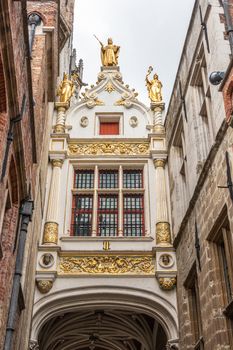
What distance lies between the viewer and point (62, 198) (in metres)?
12.7

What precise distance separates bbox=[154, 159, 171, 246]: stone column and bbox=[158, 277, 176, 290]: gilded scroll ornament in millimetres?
858

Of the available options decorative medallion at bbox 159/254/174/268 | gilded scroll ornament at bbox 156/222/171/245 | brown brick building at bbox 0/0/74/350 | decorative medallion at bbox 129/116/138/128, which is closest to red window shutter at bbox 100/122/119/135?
decorative medallion at bbox 129/116/138/128

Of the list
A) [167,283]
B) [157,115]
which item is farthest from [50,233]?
[157,115]

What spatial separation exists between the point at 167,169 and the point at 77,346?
6933mm

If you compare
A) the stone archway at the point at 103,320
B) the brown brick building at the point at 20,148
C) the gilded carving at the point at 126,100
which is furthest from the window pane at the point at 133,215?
the gilded carving at the point at 126,100

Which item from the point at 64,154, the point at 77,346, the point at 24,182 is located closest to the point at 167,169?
the point at 64,154

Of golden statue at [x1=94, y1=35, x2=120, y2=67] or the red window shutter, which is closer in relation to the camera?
the red window shutter

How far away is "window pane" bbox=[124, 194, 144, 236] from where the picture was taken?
40.6ft

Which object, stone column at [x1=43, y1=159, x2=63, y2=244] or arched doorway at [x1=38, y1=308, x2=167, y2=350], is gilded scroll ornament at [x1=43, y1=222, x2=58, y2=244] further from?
arched doorway at [x1=38, y1=308, x2=167, y2=350]

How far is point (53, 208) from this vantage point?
40.3ft

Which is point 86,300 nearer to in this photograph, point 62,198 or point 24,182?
point 62,198

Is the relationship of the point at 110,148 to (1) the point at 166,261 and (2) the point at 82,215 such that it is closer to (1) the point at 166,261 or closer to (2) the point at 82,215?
(2) the point at 82,215

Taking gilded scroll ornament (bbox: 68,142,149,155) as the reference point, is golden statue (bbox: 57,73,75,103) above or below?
above

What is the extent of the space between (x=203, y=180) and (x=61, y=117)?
599 cm
